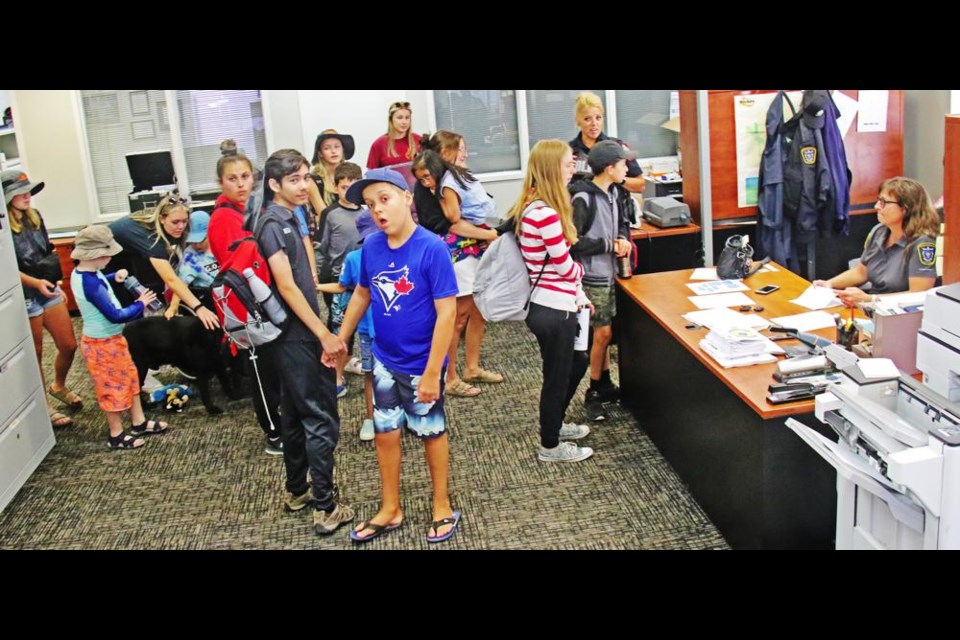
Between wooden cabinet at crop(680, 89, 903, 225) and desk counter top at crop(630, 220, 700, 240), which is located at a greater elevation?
wooden cabinet at crop(680, 89, 903, 225)

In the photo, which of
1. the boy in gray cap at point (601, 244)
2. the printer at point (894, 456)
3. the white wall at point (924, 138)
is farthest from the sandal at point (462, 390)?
the white wall at point (924, 138)

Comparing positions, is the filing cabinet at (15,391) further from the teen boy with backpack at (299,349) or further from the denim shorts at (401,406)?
the denim shorts at (401,406)

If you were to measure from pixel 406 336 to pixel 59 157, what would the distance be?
5475 mm

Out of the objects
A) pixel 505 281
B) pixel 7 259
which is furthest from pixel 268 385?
→ pixel 7 259

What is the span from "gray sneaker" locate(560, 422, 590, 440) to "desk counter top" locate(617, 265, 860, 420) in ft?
2.10

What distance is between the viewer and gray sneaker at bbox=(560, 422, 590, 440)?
415 cm

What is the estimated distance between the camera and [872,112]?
18.1 feet

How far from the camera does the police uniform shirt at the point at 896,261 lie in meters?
3.75

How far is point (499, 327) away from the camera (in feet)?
19.6

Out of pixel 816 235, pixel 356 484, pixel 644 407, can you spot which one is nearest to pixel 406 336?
pixel 356 484

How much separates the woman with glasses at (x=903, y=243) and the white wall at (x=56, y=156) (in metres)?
5.98

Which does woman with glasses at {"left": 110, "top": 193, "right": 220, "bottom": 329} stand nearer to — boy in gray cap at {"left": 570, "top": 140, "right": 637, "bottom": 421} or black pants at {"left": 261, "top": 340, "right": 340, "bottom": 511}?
black pants at {"left": 261, "top": 340, "right": 340, "bottom": 511}

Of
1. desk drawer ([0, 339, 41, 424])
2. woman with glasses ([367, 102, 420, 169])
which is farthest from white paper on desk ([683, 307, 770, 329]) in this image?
desk drawer ([0, 339, 41, 424])
